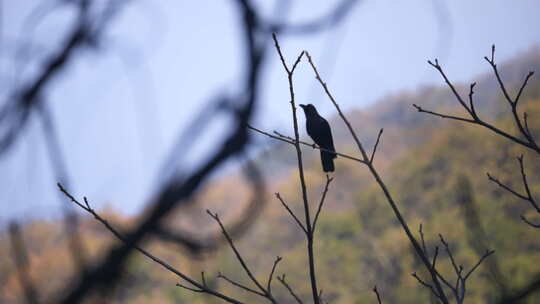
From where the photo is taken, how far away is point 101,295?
0.47 meters

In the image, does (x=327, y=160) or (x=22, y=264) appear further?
(x=327, y=160)

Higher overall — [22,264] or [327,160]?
[327,160]

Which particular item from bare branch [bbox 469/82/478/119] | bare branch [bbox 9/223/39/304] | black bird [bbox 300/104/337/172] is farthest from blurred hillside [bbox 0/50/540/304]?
bare branch [bbox 9/223/39/304]

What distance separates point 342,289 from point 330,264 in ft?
3.85

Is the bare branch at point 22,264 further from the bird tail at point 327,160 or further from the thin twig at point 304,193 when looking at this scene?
the bird tail at point 327,160

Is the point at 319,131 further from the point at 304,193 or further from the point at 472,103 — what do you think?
the point at 304,193

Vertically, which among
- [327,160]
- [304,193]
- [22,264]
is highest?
[327,160]

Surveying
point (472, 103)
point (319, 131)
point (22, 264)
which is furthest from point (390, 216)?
point (22, 264)

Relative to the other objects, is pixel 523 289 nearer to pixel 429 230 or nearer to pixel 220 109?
pixel 220 109

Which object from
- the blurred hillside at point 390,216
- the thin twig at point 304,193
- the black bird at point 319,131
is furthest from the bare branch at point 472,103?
the blurred hillside at point 390,216

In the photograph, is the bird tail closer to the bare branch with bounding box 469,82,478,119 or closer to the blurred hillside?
the bare branch with bounding box 469,82,478,119

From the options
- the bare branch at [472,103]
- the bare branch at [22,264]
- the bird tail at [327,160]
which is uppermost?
the bare branch at [472,103]

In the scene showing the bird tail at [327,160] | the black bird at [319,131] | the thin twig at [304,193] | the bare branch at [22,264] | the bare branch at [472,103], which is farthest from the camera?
the black bird at [319,131]

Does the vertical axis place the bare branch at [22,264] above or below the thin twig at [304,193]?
below
